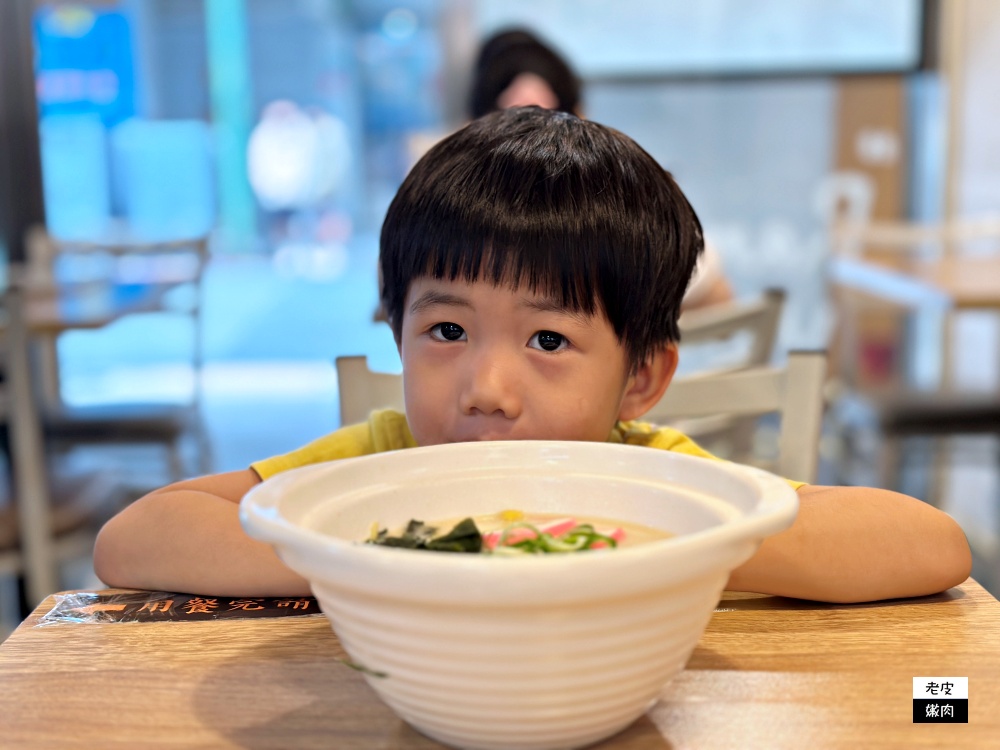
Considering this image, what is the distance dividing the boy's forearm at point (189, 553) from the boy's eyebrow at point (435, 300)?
0.77 feet

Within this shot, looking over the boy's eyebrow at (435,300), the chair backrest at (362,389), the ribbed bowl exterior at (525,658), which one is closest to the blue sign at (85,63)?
the chair backrest at (362,389)

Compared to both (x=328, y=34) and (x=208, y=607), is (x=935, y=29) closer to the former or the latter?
(x=328, y=34)

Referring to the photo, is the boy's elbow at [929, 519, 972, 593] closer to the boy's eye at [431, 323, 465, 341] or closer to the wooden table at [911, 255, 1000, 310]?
the boy's eye at [431, 323, 465, 341]

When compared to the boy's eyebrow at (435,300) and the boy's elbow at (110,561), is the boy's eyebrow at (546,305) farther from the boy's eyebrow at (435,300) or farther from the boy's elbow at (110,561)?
the boy's elbow at (110,561)

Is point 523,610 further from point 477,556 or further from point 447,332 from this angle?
point 447,332

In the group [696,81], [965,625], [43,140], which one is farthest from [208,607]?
[43,140]

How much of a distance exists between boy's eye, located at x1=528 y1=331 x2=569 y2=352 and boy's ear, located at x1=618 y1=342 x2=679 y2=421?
13 cm

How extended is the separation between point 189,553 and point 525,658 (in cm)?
43

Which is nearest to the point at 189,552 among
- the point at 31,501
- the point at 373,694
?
the point at 373,694

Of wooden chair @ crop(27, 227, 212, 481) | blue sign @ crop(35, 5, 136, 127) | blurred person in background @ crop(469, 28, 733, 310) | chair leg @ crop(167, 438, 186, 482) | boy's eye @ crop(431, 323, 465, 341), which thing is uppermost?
blue sign @ crop(35, 5, 136, 127)

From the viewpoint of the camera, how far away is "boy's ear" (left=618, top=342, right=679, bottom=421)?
1.04 meters

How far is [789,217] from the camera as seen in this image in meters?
4.77

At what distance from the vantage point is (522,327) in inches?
35.7

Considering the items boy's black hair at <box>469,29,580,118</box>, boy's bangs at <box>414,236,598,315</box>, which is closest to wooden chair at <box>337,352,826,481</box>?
boy's bangs at <box>414,236,598,315</box>
